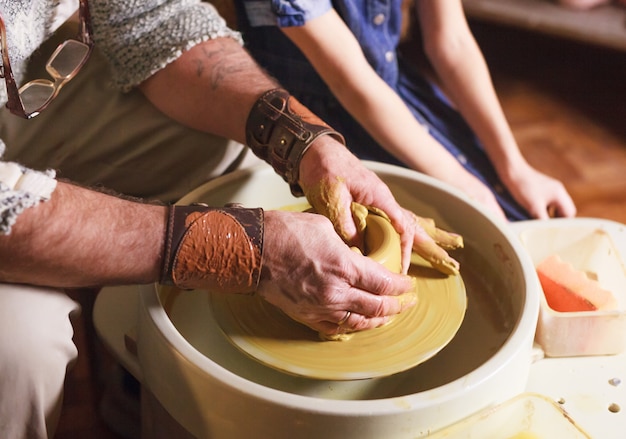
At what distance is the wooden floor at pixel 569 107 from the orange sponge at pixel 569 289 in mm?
1072

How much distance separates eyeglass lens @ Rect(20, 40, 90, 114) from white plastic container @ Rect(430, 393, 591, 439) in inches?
32.6

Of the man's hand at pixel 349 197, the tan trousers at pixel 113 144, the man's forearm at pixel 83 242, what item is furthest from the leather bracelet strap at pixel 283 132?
the man's forearm at pixel 83 242

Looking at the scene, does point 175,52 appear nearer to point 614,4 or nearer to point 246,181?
point 246,181

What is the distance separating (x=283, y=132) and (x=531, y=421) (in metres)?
0.58

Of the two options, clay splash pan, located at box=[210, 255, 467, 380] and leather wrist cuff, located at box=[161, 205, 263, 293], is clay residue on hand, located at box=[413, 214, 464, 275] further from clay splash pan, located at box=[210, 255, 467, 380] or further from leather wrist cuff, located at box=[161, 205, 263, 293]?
leather wrist cuff, located at box=[161, 205, 263, 293]

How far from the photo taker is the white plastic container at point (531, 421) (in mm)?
1018

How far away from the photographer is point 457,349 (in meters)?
1.20

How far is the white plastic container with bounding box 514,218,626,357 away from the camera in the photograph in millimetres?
1164

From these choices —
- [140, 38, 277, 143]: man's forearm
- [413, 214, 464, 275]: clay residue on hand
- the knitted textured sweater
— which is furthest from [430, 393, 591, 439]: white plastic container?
the knitted textured sweater

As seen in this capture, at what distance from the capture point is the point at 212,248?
982 millimetres

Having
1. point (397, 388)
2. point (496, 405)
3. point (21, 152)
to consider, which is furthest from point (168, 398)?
point (21, 152)

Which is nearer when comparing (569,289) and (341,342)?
(341,342)

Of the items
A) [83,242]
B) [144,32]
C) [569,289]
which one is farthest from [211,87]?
[569,289]

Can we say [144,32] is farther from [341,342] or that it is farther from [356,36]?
[341,342]
